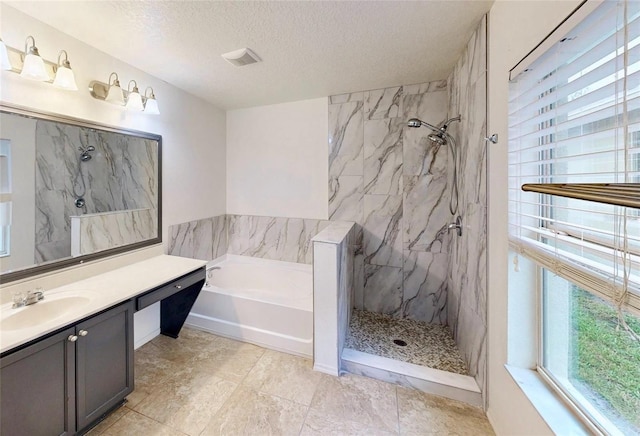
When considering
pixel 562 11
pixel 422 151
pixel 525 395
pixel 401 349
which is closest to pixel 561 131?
pixel 562 11

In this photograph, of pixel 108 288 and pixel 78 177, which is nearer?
pixel 108 288

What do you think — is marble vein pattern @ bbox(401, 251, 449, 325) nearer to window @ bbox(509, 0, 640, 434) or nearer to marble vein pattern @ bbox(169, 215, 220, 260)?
window @ bbox(509, 0, 640, 434)

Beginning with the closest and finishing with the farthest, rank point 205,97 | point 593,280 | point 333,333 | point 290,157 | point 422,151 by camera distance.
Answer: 1. point 593,280
2. point 333,333
3. point 422,151
4. point 205,97
5. point 290,157

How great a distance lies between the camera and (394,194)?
267 centimetres

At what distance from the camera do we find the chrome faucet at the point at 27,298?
4.58 ft

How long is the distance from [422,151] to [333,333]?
75.1 inches

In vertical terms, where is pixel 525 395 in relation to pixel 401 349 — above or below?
above

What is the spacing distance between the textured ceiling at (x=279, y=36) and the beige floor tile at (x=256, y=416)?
7.99 feet

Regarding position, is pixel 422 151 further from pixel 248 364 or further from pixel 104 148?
pixel 104 148

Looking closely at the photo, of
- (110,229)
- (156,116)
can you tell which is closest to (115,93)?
(156,116)

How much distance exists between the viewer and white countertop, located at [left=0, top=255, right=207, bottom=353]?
1135 millimetres

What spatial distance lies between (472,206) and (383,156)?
44.9 inches

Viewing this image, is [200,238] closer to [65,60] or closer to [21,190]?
[21,190]

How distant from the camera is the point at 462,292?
2.02m
